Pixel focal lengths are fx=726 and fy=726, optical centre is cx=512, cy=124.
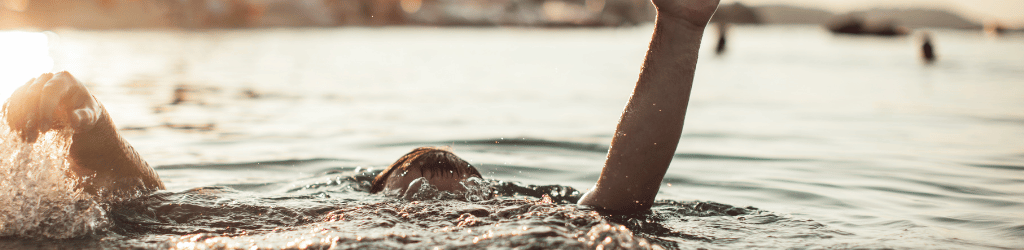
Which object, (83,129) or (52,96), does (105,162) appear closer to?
(83,129)

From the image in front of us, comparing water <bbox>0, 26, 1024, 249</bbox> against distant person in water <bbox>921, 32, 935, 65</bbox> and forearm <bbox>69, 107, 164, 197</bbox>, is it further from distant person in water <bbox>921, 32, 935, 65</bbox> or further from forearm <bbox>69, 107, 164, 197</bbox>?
distant person in water <bbox>921, 32, 935, 65</bbox>

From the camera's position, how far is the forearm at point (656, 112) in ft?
10.3

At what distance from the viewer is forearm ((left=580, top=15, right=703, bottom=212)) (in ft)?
10.3

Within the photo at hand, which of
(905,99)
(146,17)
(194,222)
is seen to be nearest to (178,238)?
(194,222)

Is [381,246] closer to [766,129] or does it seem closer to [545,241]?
[545,241]

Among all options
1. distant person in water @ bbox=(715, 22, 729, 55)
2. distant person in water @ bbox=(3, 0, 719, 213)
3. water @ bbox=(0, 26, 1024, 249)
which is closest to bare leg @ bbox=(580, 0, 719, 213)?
distant person in water @ bbox=(3, 0, 719, 213)

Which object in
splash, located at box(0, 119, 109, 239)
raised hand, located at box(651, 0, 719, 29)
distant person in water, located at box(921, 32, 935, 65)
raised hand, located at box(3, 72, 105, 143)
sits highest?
distant person in water, located at box(921, 32, 935, 65)

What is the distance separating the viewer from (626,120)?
333 cm

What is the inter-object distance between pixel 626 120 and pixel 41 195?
9.00 ft

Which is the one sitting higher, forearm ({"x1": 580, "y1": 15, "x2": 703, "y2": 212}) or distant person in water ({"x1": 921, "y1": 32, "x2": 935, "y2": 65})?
distant person in water ({"x1": 921, "y1": 32, "x2": 935, "y2": 65})

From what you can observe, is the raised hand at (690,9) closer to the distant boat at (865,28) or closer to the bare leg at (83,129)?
the bare leg at (83,129)

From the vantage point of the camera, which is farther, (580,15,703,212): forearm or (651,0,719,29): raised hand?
(580,15,703,212): forearm

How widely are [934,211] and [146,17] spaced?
102m

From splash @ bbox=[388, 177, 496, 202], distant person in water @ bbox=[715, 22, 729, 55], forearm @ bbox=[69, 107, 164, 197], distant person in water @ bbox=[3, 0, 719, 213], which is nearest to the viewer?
distant person in water @ bbox=[3, 0, 719, 213]
